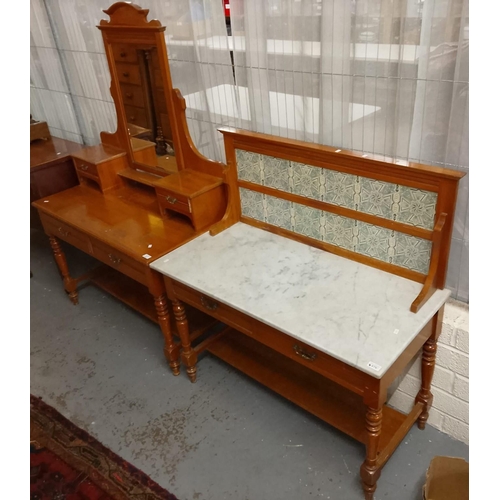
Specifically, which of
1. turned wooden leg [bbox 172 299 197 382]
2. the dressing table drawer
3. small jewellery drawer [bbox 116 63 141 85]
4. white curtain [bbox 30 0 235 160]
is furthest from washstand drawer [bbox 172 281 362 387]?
small jewellery drawer [bbox 116 63 141 85]

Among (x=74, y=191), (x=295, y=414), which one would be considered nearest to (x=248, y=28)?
(x=74, y=191)

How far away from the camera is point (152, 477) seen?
74.3 inches

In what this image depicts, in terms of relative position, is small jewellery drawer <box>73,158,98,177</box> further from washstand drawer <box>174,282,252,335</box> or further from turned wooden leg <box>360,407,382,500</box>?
turned wooden leg <box>360,407,382,500</box>

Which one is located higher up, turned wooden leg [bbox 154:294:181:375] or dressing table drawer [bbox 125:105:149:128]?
dressing table drawer [bbox 125:105:149:128]

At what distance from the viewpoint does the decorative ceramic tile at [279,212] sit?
1.97 m

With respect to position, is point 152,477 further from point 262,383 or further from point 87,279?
point 87,279

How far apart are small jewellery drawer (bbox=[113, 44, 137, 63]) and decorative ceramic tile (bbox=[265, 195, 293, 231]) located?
97 centimetres

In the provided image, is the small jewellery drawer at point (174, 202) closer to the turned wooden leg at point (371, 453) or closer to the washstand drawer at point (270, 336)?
Result: the washstand drawer at point (270, 336)

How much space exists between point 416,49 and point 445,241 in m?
0.63

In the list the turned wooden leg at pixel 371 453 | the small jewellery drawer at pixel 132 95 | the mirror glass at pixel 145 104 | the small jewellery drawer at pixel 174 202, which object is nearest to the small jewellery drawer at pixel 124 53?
the mirror glass at pixel 145 104

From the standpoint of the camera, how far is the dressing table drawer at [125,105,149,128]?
2387mm

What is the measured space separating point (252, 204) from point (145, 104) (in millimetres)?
787

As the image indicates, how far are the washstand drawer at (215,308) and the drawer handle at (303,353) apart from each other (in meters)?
0.21

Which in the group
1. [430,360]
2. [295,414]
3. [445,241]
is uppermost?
[445,241]
